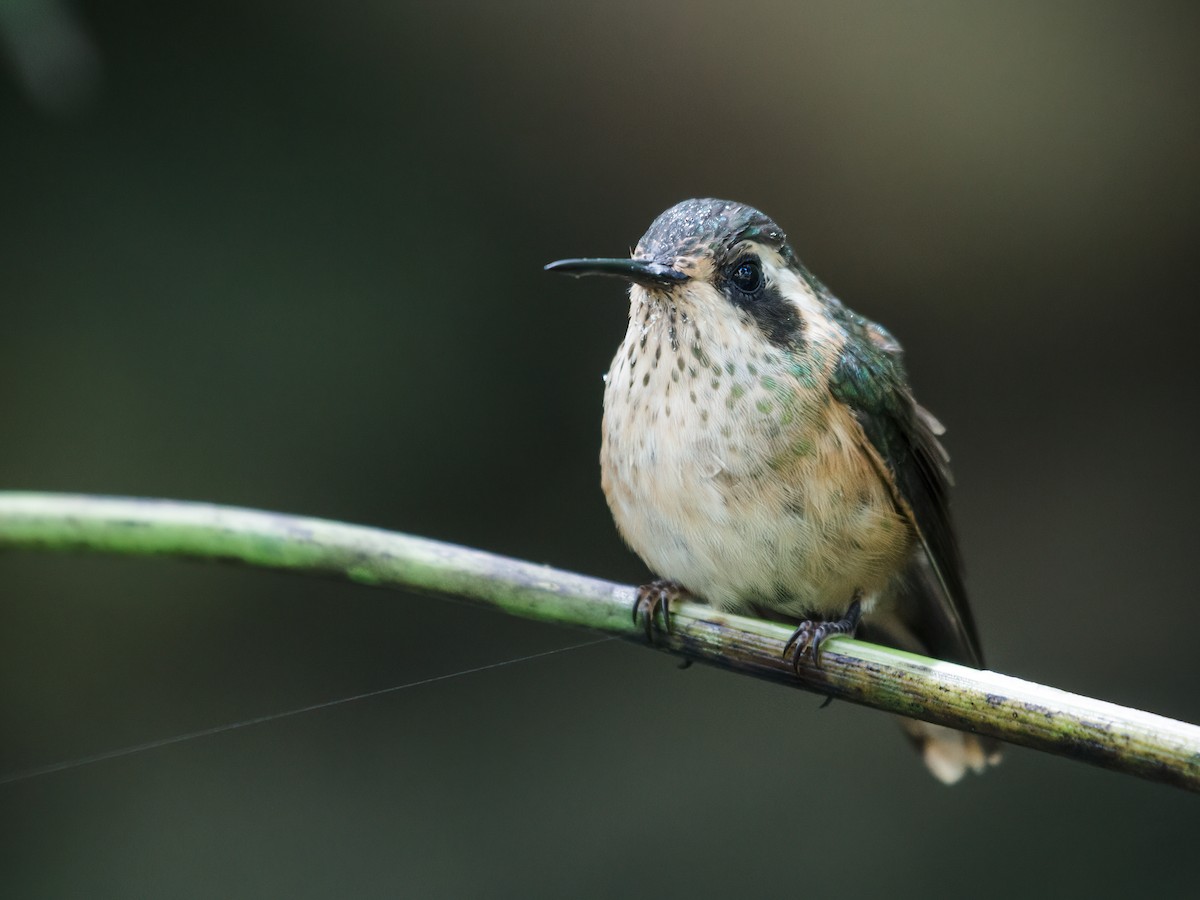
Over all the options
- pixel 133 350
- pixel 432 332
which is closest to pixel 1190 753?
pixel 432 332

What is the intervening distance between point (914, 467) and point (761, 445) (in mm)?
386

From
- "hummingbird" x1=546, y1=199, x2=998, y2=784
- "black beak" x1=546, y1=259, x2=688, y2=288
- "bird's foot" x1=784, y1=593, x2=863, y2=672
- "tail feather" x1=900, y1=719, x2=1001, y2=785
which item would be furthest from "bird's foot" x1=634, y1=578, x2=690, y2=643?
"tail feather" x1=900, y1=719, x2=1001, y2=785

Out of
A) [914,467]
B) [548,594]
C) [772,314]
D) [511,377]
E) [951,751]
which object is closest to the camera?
[548,594]

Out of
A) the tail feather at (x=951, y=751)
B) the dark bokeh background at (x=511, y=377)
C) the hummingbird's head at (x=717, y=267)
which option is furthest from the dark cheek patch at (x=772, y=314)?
the tail feather at (x=951, y=751)

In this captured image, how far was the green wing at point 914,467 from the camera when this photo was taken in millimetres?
1596

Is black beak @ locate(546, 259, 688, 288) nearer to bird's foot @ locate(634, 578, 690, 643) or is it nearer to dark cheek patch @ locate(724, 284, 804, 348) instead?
dark cheek patch @ locate(724, 284, 804, 348)

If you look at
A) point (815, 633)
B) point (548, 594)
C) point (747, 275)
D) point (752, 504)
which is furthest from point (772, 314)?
point (548, 594)

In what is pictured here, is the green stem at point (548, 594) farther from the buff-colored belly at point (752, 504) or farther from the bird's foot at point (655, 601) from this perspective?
the buff-colored belly at point (752, 504)

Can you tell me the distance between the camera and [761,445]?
144 cm

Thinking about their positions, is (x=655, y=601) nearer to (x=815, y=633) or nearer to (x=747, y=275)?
(x=815, y=633)

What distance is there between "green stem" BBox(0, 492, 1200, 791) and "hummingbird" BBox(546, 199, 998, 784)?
0.28 feet

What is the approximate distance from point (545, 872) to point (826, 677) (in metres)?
1.39

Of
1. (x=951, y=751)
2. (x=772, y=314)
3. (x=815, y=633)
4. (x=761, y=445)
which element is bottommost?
(x=951, y=751)

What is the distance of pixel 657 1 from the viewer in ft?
7.58
